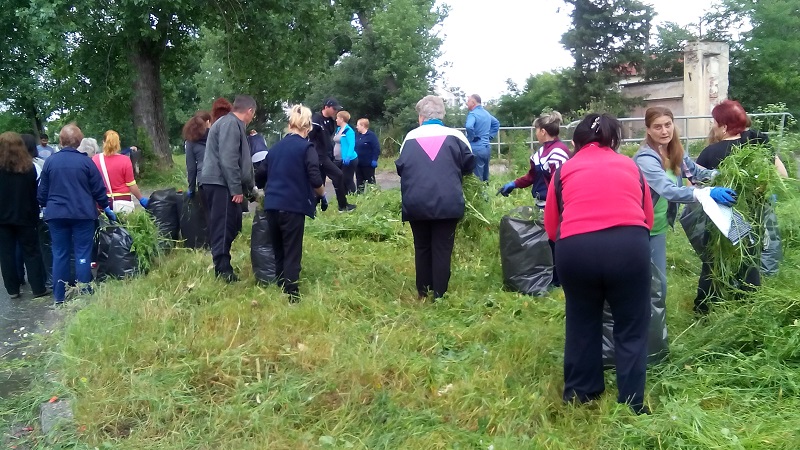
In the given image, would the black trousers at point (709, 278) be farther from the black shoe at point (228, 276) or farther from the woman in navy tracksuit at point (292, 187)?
the black shoe at point (228, 276)

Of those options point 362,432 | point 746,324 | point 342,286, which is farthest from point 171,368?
point 746,324

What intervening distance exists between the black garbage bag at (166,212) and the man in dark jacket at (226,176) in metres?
1.32

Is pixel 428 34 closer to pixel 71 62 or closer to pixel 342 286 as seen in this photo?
pixel 71 62

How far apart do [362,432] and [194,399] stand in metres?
1.04

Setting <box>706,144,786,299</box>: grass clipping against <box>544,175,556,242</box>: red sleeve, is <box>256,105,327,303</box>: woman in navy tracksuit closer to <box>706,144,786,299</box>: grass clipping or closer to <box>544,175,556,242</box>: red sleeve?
<box>544,175,556,242</box>: red sleeve

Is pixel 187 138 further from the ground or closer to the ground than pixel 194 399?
further from the ground

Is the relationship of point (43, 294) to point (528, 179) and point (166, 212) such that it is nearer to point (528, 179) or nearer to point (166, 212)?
point (166, 212)

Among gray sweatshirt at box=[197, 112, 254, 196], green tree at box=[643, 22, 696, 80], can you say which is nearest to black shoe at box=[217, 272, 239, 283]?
gray sweatshirt at box=[197, 112, 254, 196]

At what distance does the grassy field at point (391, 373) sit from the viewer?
3475 millimetres

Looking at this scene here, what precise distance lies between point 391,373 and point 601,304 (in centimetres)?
128

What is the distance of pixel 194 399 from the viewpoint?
399 cm

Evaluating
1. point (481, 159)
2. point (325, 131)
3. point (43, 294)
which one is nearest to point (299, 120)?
point (325, 131)

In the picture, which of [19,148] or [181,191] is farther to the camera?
[181,191]

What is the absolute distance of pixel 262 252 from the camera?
6.13 metres
